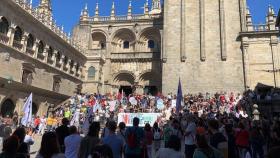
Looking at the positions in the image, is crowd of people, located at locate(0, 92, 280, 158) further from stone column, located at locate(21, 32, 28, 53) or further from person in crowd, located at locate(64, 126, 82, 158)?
stone column, located at locate(21, 32, 28, 53)

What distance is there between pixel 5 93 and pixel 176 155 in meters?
24.1

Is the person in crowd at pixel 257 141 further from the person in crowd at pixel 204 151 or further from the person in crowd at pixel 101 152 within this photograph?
the person in crowd at pixel 101 152

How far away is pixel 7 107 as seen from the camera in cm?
2597

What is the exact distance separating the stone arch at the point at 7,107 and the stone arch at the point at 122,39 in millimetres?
20514

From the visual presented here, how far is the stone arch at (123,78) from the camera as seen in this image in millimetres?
41875

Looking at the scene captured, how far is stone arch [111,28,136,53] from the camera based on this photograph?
4400 cm

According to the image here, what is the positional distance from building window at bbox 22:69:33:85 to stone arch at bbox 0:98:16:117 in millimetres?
2465

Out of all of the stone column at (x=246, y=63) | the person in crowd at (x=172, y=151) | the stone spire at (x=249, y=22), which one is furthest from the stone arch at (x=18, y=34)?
the stone spire at (x=249, y=22)

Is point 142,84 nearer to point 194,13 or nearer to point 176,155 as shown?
point 194,13

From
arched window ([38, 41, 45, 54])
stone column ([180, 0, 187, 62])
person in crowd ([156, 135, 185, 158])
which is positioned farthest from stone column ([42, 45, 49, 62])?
person in crowd ([156, 135, 185, 158])

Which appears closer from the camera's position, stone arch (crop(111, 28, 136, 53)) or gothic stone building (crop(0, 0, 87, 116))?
gothic stone building (crop(0, 0, 87, 116))

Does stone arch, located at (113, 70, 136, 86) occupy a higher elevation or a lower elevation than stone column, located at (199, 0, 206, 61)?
lower

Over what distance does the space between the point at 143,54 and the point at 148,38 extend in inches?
147

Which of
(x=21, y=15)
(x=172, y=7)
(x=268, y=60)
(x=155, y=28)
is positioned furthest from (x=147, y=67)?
(x=21, y=15)
